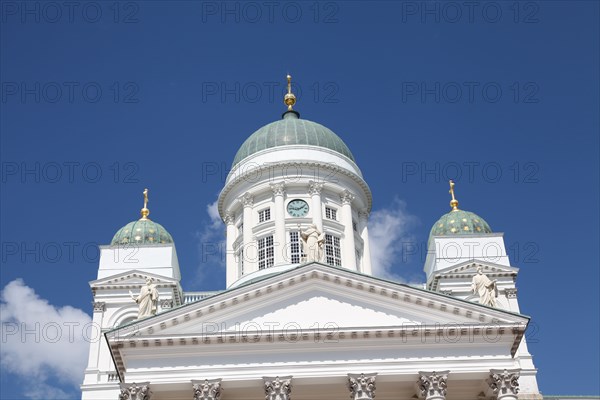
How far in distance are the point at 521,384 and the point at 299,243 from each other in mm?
13645

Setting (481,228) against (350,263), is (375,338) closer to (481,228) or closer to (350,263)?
(350,263)

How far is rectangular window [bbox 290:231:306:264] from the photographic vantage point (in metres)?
43.6

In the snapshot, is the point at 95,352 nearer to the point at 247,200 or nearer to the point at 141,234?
the point at 141,234

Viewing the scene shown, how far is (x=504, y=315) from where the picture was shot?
98.6 ft

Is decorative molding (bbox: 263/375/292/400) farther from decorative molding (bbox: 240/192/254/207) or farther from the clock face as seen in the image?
decorative molding (bbox: 240/192/254/207)

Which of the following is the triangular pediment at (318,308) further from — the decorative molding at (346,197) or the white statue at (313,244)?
the decorative molding at (346,197)

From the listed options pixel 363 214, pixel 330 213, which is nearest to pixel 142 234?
pixel 330 213

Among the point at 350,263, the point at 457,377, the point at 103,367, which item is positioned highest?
the point at 350,263

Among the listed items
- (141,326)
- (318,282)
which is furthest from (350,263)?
(141,326)

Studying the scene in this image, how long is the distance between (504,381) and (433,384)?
2.58 metres

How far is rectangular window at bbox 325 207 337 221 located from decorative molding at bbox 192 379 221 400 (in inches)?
742

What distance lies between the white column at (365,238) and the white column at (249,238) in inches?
251

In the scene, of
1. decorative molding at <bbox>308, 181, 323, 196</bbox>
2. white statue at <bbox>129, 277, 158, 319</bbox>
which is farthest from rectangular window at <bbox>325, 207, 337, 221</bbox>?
white statue at <bbox>129, 277, 158, 319</bbox>

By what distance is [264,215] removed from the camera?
46781 millimetres
